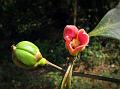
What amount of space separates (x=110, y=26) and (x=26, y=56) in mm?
177

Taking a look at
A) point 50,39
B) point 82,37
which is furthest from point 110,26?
point 50,39

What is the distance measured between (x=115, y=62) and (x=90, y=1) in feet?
3.80

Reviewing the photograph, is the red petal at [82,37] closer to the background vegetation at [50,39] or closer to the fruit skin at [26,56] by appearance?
the fruit skin at [26,56]

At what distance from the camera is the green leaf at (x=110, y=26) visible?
0.67 metres

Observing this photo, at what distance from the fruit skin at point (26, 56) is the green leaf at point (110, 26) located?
120mm

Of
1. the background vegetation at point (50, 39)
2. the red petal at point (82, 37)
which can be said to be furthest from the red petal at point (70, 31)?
the background vegetation at point (50, 39)

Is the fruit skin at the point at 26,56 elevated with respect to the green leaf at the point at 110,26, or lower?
lower

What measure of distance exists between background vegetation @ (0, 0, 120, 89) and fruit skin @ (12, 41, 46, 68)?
Result: 11.3ft

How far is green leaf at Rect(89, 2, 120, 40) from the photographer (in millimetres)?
672

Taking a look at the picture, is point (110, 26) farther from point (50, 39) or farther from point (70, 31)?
point (50, 39)

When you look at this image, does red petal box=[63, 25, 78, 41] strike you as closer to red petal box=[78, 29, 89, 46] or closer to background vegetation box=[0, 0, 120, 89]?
red petal box=[78, 29, 89, 46]

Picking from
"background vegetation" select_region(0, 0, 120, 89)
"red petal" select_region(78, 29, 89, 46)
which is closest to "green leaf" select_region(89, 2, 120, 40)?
"red petal" select_region(78, 29, 89, 46)

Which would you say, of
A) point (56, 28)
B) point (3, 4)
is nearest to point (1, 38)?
point (3, 4)

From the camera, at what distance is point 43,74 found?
4395 mm
